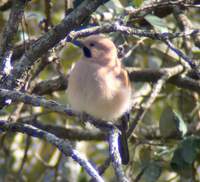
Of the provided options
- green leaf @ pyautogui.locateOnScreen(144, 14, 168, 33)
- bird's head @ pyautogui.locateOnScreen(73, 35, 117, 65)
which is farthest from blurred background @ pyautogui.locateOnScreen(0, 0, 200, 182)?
bird's head @ pyautogui.locateOnScreen(73, 35, 117, 65)

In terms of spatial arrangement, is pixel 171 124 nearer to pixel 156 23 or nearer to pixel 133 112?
pixel 156 23

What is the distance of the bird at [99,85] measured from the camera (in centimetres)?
372

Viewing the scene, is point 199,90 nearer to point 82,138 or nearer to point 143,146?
point 143,146

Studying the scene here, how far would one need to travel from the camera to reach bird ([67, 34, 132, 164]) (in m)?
3.72

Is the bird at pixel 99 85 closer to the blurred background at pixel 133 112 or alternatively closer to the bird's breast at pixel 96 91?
the bird's breast at pixel 96 91

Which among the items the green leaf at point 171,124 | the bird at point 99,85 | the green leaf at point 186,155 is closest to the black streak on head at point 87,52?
the bird at point 99,85

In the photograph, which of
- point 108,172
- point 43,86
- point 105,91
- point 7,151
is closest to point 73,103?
point 105,91

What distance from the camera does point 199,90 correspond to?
4512mm

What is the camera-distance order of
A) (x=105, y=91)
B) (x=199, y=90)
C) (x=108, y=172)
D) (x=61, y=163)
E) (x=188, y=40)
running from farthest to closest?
(x=108, y=172), (x=61, y=163), (x=188, y=40), (x=199, y=90), (x=105, y=91)

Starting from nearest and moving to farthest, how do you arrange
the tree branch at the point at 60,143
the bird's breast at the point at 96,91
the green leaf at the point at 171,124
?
1. the tree branch at the point at 60,143
2. the bird's breast at the point at 96,91
3. the green leaf at the point at 171,124

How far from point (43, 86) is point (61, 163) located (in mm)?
911

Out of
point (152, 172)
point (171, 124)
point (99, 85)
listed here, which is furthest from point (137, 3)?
point (152, 172)

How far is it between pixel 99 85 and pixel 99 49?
41 centimetres

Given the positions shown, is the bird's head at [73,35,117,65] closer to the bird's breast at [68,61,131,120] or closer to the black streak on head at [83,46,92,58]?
the black streak on head at [83,46,92,58]
